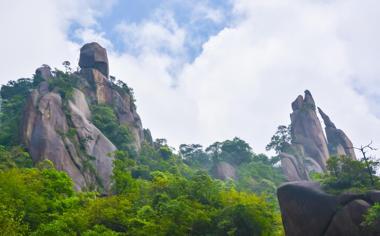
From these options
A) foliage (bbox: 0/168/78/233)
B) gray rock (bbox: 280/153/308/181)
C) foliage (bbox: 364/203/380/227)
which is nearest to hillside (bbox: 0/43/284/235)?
foliage (bbox: 0/168/78/233)

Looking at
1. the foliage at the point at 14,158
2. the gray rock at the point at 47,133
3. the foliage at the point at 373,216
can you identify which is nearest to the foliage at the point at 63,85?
the gray rock at the point at 47,133

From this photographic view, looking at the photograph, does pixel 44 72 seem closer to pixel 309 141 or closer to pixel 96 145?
pixel 96 145

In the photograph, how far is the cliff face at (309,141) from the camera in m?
62.2

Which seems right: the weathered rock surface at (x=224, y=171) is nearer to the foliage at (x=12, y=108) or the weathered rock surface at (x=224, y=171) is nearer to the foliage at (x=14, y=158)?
the foliage at (x=12, y=108)

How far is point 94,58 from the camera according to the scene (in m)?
59.4

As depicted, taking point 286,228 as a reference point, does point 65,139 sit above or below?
above

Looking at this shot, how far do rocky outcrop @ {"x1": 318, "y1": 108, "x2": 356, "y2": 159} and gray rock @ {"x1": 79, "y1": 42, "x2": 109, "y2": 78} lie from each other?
113 ft

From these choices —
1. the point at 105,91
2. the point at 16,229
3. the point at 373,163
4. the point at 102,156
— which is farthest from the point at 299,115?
the point at 16,229

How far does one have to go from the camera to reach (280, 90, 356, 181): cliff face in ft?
204

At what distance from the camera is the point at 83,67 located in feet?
193

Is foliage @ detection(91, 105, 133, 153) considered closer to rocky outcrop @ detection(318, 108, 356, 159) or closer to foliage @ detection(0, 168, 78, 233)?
foliage @ detection(0, 168, 78, 233)

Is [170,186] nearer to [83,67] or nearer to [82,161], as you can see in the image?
[82,161]

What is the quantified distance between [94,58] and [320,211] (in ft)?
143

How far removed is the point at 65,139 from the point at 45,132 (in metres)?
2.08
